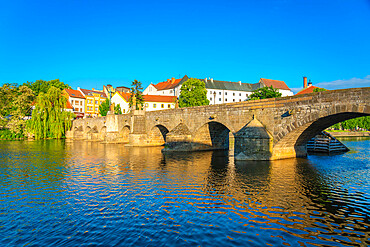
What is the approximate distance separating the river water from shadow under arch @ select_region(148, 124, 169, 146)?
21.5 m

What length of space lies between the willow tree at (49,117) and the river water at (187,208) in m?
39.7

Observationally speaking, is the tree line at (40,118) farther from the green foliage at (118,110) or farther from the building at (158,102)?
the building at (158,102)

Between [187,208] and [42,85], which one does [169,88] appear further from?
[187,208]

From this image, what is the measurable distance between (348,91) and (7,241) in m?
18.5

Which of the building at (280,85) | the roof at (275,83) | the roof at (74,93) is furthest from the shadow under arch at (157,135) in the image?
the building at (280,85)

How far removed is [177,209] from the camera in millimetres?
9812

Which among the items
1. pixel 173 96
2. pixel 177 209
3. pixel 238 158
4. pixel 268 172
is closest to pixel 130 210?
pixel 177 209

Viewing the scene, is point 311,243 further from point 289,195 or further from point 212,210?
point 289,195

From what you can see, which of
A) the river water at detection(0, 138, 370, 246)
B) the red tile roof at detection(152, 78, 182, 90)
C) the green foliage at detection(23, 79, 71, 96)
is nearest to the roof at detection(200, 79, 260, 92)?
the red tile roof at detection(152, 78, 182, 90)

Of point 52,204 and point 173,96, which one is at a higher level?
point 173,96

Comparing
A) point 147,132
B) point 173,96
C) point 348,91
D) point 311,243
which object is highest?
point 173,96

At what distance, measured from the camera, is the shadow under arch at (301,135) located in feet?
58.5

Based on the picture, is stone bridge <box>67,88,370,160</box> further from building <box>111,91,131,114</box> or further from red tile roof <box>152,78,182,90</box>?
red tile roof <box>152,78,182,90</box>

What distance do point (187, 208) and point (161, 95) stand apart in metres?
80.3
